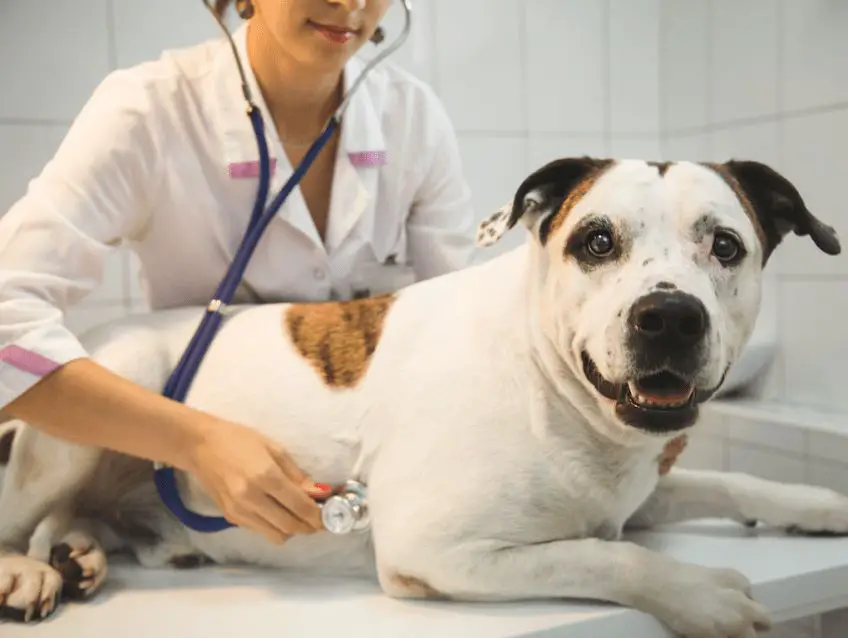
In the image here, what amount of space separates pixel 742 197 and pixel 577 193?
20 centimetres

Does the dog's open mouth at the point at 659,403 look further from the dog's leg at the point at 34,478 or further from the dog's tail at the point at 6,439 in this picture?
the dog's tail at the point at 6,439

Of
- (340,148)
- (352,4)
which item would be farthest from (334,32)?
(340,148)

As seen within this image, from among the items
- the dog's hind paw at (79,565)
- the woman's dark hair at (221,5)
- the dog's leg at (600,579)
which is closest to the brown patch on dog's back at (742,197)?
the dog's leg at (600,579)

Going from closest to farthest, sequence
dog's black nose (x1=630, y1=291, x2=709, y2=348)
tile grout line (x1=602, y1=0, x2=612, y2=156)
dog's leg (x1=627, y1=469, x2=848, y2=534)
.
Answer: dog's black nose (x1=630, y1=291, x2=709, y2=348) < dog's leg (x1=627, y1=469, x2=848, y2=534) < tile grout line (x1=602, y1=0, x2=612, y2=156)

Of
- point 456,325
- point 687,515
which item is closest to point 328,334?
point 456,325

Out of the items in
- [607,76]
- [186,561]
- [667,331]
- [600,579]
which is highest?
[607,76]

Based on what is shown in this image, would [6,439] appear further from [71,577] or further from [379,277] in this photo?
[379,277]

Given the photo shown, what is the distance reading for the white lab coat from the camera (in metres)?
1.10

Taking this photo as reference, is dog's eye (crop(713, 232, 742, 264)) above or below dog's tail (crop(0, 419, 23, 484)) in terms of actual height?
above

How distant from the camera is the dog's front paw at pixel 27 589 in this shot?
102 cm

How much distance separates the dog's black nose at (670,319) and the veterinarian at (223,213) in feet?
1.54

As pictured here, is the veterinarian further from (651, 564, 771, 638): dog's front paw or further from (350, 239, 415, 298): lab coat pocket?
(651, 564, 771, 638): dog's front paw

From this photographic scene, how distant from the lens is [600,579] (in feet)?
3.18

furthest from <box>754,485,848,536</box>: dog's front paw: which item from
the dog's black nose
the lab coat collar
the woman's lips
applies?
the woman's lips
